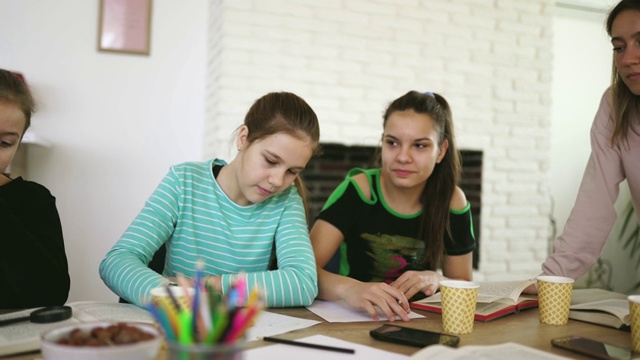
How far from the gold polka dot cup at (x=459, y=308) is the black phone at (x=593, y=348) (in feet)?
0.45

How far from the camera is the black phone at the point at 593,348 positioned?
815 millimetres

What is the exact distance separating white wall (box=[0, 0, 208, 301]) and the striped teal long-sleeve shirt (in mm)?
1638

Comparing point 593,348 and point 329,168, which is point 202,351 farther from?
point 329,168

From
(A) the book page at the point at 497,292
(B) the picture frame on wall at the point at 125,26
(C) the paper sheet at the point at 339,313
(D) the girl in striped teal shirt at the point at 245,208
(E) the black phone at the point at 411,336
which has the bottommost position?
(C) the paper sheet at the point at 339,313

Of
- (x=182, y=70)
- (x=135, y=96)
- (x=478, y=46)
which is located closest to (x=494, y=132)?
(x=478, y=46)

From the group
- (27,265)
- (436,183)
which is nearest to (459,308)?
(436,183)

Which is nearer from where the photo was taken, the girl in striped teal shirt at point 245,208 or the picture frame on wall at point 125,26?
the girl in striped teal shirt at point 245,208

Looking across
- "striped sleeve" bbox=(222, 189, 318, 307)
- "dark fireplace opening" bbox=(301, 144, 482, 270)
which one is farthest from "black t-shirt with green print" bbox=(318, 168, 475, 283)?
"dark fireplace opening" bbox=(301, 144, 482, 270)

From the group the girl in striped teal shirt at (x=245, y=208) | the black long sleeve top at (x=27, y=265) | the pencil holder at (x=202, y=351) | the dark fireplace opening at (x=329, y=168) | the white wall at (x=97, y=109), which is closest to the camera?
the pencil holder at (x=202, y=351)

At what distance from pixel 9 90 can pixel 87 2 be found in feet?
6.00

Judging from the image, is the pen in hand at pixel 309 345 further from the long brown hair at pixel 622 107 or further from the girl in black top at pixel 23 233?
the long brown hair at pixel 622 107

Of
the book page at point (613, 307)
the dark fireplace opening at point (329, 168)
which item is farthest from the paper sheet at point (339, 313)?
the dark fireplace opening at point (329, 168)

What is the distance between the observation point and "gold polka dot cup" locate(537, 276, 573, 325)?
1.06 metres

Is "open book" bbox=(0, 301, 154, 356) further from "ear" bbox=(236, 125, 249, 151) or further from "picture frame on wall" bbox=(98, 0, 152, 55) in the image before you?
"picture frame on wall" bbox=(98, 0, 152, 55)
